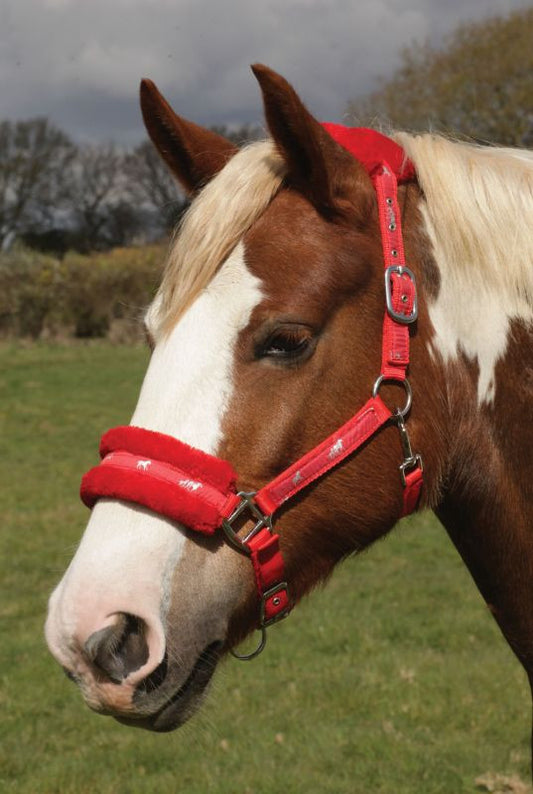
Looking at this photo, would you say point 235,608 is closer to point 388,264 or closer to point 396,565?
point 388,264

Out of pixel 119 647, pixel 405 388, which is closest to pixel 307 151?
pixel 405 388

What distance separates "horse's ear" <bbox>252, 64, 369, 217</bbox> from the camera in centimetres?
203

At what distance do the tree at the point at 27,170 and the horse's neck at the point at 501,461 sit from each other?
46.9 metres

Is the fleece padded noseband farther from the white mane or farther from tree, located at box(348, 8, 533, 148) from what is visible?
tree, located at box(348, 8, 533, 148)

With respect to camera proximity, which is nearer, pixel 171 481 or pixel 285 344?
pixel 171 481

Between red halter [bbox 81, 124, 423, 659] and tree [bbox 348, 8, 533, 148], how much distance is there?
23.0m

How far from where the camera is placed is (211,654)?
205cm

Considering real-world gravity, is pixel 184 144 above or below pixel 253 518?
above

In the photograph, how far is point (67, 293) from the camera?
23.2 metres

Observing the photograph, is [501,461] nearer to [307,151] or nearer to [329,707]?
[307,151]

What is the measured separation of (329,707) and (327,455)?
3.54 metres

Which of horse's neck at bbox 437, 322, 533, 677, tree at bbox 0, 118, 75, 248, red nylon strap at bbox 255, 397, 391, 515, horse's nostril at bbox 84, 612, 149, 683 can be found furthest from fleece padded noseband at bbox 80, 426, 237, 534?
tree at bbox 0, 118, 75, 248

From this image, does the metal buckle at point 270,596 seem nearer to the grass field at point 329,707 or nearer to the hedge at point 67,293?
the grass field at point 329,707

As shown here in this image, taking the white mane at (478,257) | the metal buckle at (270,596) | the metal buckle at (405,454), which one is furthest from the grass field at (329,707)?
the white mane at (478,257)
